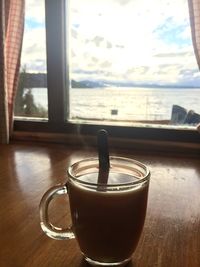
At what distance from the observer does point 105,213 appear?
1.35 feet

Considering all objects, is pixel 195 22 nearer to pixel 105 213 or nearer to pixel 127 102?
pixel 127 102

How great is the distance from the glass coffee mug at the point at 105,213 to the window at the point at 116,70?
101 centimetres

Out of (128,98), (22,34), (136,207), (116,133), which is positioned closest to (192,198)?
(136,207)

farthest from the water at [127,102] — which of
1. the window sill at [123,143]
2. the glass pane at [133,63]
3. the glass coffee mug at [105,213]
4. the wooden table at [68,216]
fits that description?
the glass coffee mug at [105,213]

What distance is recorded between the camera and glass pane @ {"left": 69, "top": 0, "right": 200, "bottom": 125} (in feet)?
4.74

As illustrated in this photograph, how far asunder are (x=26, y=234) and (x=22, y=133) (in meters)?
1.03

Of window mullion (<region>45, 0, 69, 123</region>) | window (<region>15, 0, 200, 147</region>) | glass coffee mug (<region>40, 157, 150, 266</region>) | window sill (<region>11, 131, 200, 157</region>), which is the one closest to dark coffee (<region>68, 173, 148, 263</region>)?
glass coffee mug (<region>40, 157, 150, 266</region>)

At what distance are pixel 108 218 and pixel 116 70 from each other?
3.95 feet

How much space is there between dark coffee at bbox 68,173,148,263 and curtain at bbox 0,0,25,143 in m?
1.12

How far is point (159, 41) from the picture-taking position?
4.81 ft

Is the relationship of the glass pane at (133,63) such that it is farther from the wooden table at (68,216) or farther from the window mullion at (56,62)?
the wooden table at (68,216)

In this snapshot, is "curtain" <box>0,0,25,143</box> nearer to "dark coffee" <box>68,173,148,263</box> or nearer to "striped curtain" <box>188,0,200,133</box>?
"striped curtain" <box>188,0,200,133</box>

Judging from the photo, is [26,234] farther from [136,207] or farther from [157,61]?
[157,61]

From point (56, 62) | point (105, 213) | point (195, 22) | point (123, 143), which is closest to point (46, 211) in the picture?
point (105, 213)
